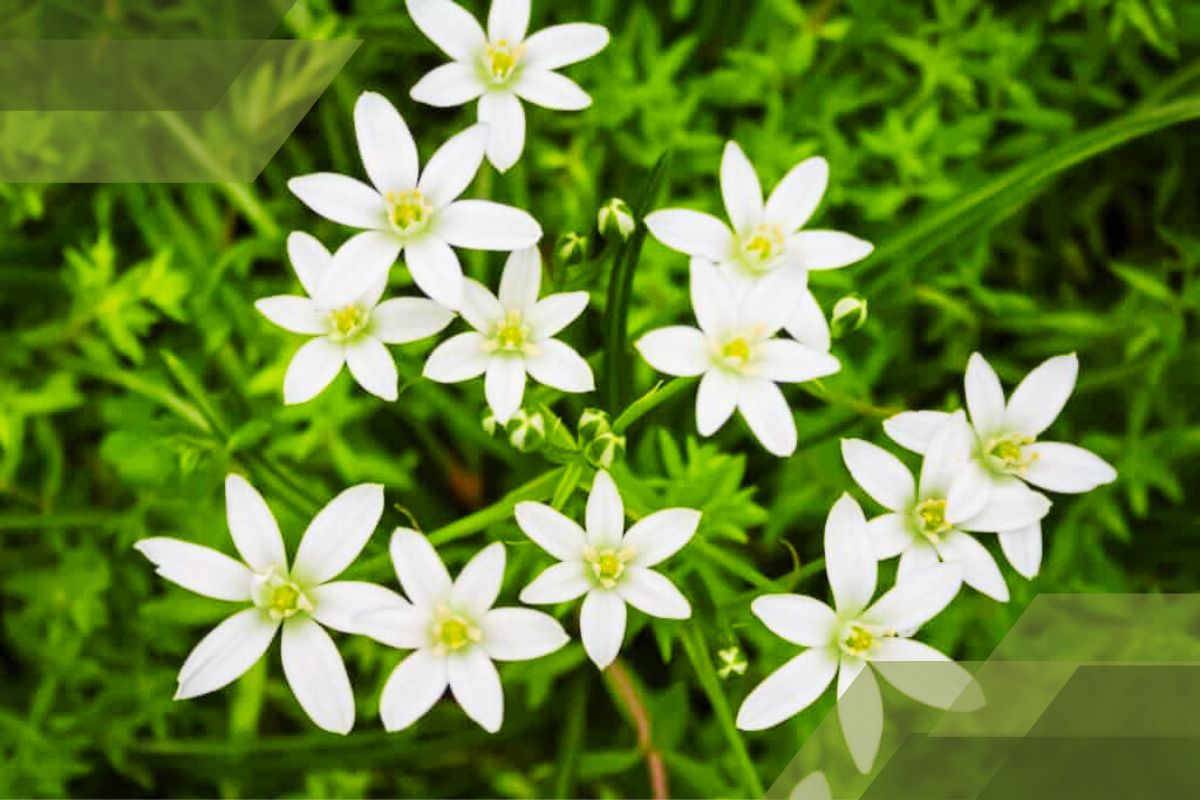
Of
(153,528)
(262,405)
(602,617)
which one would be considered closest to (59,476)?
(153,528)

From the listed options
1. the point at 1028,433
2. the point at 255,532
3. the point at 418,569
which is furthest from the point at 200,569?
the point at 1028,433

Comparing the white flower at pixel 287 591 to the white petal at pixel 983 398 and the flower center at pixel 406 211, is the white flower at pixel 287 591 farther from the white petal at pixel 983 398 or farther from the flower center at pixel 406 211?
the white petal at pixel 983 398

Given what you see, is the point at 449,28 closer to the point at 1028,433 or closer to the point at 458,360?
the point at 458,360

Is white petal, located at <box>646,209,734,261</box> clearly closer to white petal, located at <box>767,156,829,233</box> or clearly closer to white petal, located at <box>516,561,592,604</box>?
white petal, located at <box>767,156,829,233</box>

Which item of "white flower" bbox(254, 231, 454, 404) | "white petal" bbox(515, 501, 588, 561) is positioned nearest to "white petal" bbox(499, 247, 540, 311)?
"white flower" bbox(254, 231, 454, 404)

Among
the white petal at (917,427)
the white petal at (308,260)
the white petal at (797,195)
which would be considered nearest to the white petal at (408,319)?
the white petal at (308,260)
